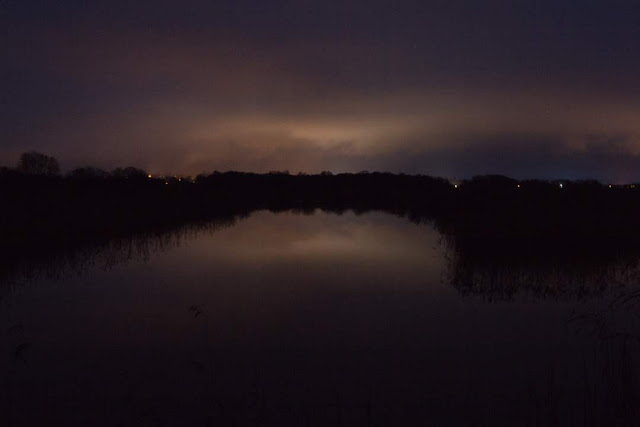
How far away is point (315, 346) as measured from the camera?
6508 millimetres

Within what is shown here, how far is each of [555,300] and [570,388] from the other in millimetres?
3997

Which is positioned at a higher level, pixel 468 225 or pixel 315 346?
pixel 468 225

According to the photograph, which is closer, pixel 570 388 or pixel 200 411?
pixel 200 411

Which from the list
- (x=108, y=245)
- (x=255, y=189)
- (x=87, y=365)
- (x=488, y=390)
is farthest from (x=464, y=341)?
(x=255, y=189)

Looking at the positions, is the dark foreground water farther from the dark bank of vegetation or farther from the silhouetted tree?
the silhouetted tree

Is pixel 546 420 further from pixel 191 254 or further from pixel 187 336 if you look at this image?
pixel 191 254

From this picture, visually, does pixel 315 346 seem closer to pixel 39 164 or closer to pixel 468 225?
pixel 468 225

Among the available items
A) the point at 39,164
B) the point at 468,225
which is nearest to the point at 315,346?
the point at 468,225

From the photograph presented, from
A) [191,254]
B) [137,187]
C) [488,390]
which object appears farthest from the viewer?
[137,187]

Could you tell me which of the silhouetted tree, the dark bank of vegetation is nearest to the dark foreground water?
the dark bank of vegetation

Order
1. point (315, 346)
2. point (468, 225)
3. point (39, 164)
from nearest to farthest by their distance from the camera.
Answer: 1. point (315, 346)
2. point (468, 225)
3. point (39, 164)

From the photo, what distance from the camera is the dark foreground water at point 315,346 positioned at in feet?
15.3

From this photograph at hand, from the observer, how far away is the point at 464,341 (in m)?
→ 6.73

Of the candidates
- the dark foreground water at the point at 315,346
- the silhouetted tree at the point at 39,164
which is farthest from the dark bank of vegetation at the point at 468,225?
the silhouetted tree at the point at 39,164
